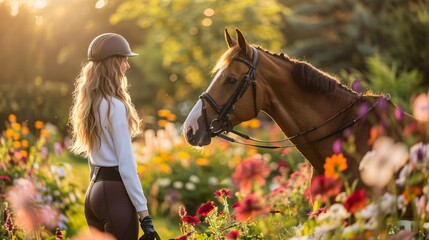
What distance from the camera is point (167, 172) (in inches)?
366

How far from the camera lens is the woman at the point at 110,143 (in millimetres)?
3740

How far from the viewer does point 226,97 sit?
14.3ft

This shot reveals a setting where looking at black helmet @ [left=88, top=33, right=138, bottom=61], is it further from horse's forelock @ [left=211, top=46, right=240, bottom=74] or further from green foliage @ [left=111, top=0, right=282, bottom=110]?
green foliage @ [left=111, top=0, right=282, bottom=110]

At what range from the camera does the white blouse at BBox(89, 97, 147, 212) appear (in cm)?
371

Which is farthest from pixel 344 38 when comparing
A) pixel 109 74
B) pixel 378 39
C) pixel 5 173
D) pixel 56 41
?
pixel 109 74

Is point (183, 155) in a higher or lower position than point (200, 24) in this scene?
lower

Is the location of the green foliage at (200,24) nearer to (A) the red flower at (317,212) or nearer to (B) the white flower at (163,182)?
(B) the white flower at (163,182)

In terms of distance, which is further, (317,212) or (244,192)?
(244,192)

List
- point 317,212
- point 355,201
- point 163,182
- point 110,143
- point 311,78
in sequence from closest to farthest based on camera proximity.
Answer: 1. point 355,201
2. point 317,212
3. point 110,143
4. point 311,78
5. point 163,182

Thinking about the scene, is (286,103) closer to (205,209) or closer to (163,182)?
(205,209)

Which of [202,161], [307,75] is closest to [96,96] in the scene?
[307,75]

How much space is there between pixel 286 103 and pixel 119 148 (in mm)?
1342

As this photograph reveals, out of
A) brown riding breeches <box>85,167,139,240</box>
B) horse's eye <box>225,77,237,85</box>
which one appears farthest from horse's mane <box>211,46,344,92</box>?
brown riding breeches <box>85,167,139,240</box>

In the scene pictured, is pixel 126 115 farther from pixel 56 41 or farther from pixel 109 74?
pixel 56 41
